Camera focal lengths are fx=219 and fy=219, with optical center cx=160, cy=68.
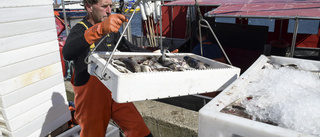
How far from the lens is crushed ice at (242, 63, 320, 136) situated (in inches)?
54.2

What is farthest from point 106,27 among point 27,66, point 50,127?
point 50,127

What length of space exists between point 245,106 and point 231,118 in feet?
A: 1.09

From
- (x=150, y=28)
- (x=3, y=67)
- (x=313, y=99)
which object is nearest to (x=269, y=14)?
(x=313, y=99)

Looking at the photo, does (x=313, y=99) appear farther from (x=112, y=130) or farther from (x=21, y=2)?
(x=21, y=2)

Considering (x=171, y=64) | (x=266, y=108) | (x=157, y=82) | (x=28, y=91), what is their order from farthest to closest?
(x=28, y=91) < (x=171, y=64) < (x=157, y=82) < (x=266, y=108)

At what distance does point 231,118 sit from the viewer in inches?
52.9

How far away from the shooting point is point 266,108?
1567 mm

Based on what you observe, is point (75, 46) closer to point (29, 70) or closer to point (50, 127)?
point (29, 70)

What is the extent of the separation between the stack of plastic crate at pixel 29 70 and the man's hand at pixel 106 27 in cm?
120

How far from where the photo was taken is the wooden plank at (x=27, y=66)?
9.19 feet

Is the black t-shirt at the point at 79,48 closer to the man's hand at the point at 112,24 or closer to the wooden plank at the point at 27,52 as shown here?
the man's hand at the point at 112,24

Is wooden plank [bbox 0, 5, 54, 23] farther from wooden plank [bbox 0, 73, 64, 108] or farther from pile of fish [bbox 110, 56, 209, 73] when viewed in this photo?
pile of fish [bbox 110, 56, 209, 73]

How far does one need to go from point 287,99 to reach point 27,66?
319 centimetres

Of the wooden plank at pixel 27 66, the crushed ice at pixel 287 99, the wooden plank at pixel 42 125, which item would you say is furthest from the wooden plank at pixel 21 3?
the crushed ice at pixel 287 99
